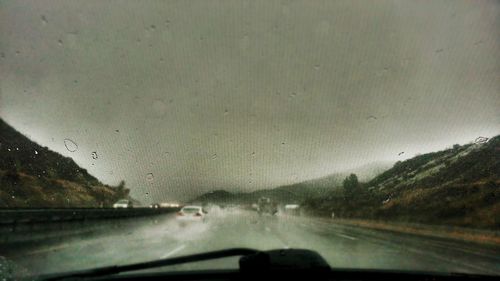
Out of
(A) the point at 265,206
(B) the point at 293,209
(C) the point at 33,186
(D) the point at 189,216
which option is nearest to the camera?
(D) the point at 189,216

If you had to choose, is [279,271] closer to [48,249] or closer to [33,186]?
[48,249]

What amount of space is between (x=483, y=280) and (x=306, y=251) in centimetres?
161

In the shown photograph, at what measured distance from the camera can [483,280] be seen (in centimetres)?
403

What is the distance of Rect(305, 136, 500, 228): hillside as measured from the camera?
27.1 metres

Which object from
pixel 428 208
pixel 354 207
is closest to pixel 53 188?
pixel 354 207

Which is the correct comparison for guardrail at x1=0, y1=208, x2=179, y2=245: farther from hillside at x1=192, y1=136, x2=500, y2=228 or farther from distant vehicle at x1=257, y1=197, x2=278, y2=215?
distant vehicle at x1=257, y1=197, x2=278, y2=215

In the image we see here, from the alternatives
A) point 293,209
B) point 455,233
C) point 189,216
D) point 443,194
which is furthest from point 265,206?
point 455,233

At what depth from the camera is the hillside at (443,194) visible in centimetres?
2708

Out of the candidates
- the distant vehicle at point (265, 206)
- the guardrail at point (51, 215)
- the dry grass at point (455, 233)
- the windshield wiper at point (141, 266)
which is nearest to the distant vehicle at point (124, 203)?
the guardrail at point (51, 215)

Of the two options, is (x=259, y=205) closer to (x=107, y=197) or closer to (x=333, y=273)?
(x=107, y=197)

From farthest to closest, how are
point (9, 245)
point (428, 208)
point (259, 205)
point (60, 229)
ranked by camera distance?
point (259, 205) < point (428, 208) < point (60, 229) < point (9, 245)

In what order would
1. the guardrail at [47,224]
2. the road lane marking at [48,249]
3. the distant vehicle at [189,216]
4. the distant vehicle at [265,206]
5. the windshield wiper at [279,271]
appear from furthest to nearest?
the distant vehicle at [265,206] → the distant vehicle at [189,216] → the guardrail at [47,224] → the road lane marking at [48,249] → the windshield wiper at [279,271]

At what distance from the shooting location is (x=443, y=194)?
118 feet

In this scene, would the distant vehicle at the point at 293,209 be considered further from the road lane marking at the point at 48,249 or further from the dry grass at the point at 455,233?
the road lane marking at the point at 48,249
